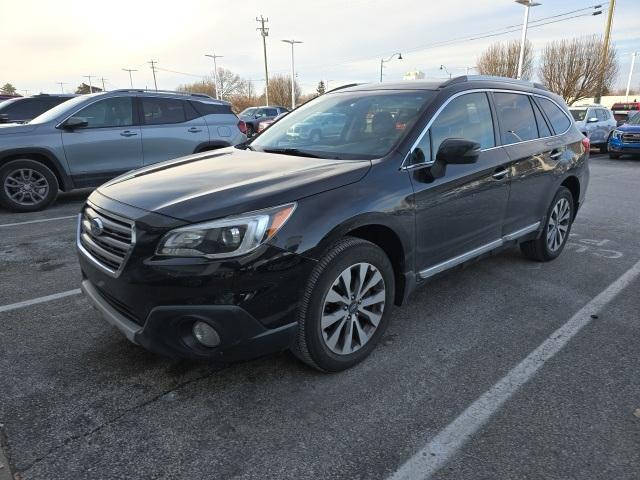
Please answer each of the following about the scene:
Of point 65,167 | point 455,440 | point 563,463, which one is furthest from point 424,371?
point 65,167

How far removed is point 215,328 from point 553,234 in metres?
3.87

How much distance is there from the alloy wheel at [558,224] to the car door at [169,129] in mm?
5925

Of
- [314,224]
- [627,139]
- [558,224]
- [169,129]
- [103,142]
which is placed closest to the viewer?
[314,224]

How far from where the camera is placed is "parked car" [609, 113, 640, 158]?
48.7ft

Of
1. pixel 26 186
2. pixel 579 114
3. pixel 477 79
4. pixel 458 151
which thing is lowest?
pixel 26 186

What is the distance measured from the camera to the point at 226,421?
2.44m

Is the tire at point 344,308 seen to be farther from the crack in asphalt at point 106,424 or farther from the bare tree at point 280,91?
the bare tree at point 280,91

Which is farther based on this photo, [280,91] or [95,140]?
[280,91]

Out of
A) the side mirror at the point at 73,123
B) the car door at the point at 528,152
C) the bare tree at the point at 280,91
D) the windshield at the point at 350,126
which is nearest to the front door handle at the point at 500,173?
the car door at the point at 528,152

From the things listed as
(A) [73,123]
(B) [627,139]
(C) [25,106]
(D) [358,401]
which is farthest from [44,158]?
(B) [627,139]

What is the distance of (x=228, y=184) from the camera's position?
2.71 meters

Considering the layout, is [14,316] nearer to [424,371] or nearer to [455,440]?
[424,371]

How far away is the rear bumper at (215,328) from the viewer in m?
2.32

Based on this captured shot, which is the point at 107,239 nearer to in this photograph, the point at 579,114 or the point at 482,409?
the point at 482,409
